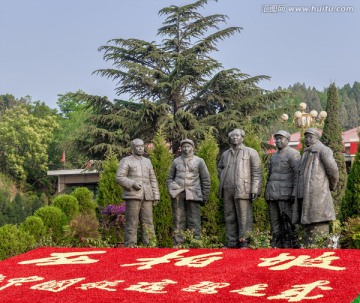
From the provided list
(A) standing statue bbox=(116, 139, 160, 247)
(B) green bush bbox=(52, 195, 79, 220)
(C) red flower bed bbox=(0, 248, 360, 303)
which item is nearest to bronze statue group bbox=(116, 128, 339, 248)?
(A) standing statue bbox=(116, 139, 160, 247)

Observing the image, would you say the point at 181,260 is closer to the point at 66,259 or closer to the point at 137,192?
the point at 66,259

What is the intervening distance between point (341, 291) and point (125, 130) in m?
19.5

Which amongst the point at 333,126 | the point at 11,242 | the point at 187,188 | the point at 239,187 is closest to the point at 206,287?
the point at 239,187

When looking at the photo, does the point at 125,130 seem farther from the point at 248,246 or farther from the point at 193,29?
the point at 248,246

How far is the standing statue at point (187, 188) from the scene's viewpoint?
420 inches

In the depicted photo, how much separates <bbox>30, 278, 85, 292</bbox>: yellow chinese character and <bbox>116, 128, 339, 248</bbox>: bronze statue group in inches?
126

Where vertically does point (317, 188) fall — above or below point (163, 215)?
above

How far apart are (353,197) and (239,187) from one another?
2657mm

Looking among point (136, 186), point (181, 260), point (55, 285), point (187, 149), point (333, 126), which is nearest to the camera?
point (55, 285)

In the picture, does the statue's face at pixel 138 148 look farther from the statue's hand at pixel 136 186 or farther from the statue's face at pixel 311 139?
the statue's face at pixel 311 139

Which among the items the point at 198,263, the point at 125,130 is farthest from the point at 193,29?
the point at 198,263

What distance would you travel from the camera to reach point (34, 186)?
43.4m

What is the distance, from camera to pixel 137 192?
10.5 metres

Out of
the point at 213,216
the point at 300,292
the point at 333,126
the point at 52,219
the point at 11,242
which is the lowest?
the point at 300,292
